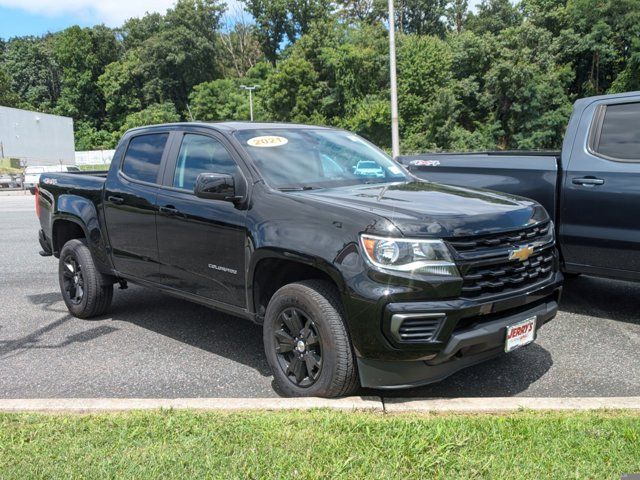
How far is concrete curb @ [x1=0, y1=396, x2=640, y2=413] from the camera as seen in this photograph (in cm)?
346

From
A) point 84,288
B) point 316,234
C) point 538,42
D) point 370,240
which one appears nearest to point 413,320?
point 370,240

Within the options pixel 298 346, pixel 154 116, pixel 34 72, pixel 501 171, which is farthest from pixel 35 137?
pixel 298 346

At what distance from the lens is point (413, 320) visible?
129 inches

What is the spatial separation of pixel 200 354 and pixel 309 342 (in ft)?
5.21

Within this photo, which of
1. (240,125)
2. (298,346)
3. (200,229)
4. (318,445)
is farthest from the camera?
(240,125)

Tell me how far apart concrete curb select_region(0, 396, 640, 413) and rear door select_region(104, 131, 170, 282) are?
58.3 inches

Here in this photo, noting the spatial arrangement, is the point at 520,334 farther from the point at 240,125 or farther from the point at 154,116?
the point at 154,116

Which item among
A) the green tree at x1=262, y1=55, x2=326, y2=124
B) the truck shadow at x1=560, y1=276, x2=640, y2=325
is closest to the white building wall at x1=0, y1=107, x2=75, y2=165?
the green tree at x1=262, y1=55, x2=326, y2=124

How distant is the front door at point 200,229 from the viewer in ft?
13.7

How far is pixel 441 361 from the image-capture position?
3398 mm

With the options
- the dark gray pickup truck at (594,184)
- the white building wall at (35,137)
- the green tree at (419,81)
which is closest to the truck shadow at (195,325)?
the dark gray pickup truck at (594,184)

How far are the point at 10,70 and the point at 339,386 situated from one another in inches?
4556

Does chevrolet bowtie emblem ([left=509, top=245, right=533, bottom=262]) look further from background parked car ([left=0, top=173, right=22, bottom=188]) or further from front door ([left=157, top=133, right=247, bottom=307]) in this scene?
background parked car ([left=0, top=173, right=22, bottom=188])

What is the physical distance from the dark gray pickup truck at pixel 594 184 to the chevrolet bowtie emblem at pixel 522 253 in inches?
72.9
